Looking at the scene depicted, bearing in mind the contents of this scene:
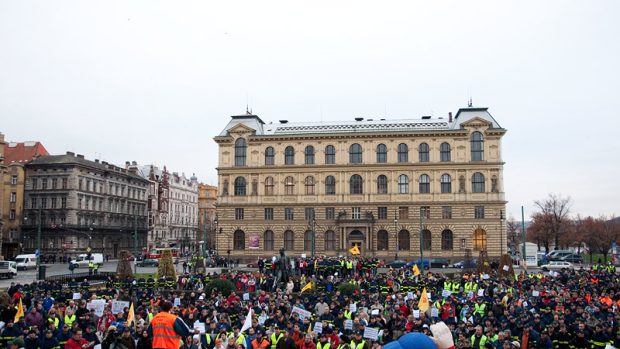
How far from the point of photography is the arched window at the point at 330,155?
7156 centimetres

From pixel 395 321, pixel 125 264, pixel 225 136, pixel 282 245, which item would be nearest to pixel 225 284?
pixel 125 264

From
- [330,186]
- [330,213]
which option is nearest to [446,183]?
[330,186]

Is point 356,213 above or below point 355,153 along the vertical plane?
below

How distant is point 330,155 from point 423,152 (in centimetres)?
1138

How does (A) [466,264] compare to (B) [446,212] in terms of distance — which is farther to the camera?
(B) [446,212]

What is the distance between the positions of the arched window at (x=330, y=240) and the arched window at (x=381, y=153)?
34.6 ft

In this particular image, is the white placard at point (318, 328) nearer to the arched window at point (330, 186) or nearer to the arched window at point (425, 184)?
the arched window at point (425, 184)

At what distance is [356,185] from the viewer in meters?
70.8

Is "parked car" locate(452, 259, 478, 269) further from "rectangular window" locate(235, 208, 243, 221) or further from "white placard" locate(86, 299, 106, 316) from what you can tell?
"white placard" locate(86, 299, 106, 316)

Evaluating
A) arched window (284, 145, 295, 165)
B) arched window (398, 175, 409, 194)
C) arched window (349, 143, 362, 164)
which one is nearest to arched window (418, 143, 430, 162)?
arched window (398, 175, 409, 194)

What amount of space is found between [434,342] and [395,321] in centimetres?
1396

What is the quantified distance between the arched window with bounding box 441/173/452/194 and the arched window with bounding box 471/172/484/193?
2.65 meters

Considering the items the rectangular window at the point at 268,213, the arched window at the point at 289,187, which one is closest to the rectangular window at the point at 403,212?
the arched window at the point at 289,187

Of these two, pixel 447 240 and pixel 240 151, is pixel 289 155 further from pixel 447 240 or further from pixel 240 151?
pixel 447 240
